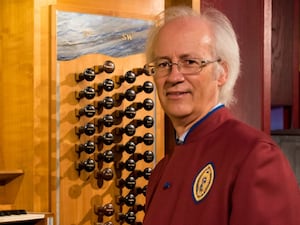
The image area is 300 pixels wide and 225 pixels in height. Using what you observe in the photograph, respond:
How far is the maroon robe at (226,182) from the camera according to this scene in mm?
1417

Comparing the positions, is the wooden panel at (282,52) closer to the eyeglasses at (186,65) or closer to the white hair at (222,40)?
the white hair at (222,40)

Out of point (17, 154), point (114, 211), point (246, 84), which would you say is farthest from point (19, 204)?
point (246, 84)

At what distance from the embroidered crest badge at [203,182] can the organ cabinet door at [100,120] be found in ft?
5.03

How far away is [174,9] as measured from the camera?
1.86 meters

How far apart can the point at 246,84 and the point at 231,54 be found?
1851mm

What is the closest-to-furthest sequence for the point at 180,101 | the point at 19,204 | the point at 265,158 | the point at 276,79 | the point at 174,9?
the point at 265,158 < the point at 180,101 < the point at 174,9 < the point at 19,204 < the point at 276,79

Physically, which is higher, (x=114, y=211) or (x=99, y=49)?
(x=99, y=49)

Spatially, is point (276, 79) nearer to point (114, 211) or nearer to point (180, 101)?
point (114, 211)

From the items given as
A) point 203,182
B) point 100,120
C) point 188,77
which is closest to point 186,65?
point 188,77

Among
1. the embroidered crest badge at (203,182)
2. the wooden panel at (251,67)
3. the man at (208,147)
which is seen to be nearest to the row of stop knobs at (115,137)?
the wooden panel at (251,67)

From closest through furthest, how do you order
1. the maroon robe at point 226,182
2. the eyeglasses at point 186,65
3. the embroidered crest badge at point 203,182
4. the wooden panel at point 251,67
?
1. the maroon robe at point 226,182
2. the embroidered crest badge at point 203,182
3. the eyeglasses at point 186,65
4. the wooden panel at point 251,67

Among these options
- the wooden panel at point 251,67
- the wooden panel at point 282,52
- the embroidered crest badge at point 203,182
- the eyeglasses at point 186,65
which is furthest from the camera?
the wooden panel at point 282,52

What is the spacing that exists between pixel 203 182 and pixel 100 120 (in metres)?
1.61

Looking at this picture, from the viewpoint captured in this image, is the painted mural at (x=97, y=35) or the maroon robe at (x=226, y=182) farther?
the painted mural at (x=97, y=35)
